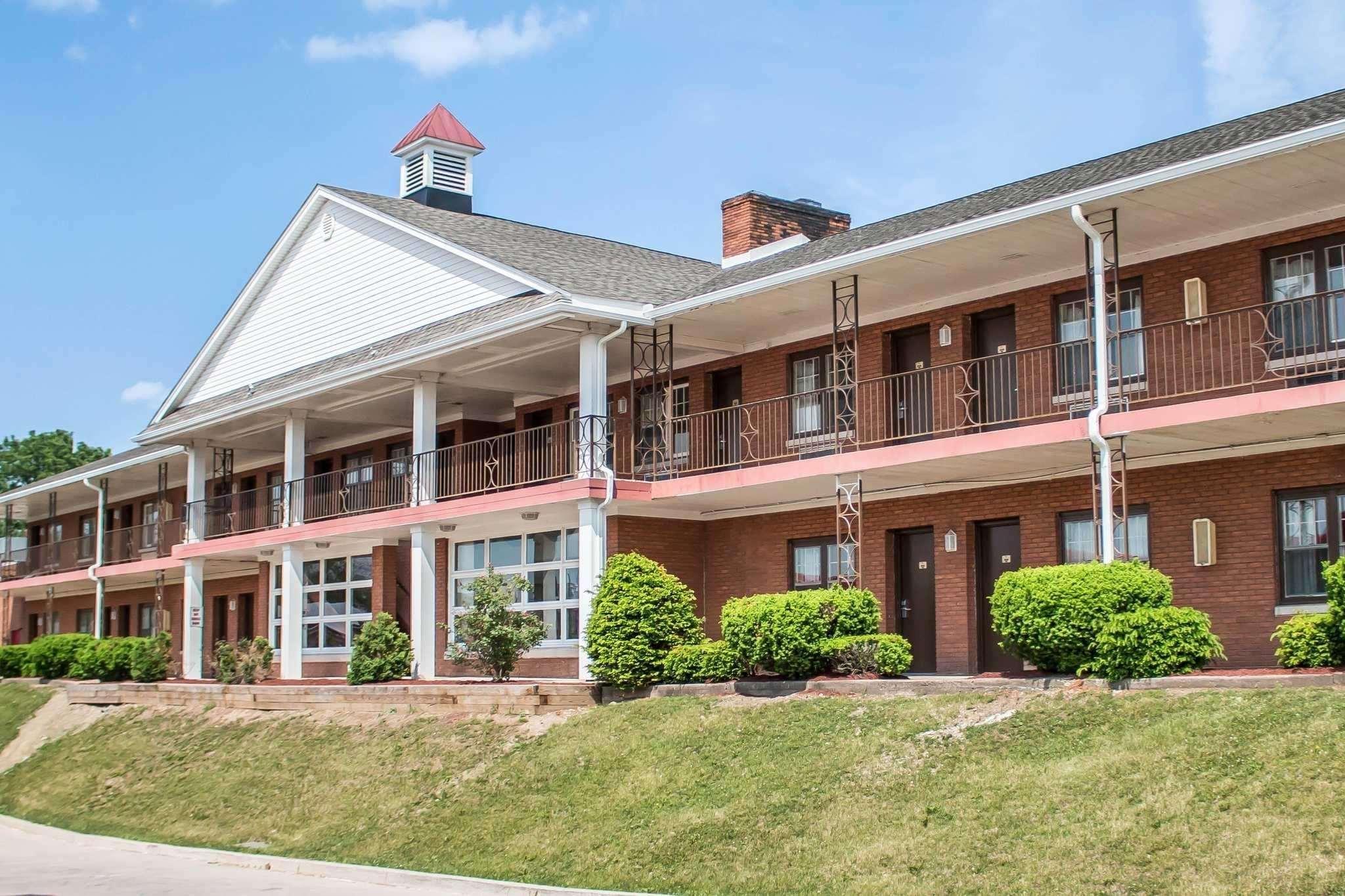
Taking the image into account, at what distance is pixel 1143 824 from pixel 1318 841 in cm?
133

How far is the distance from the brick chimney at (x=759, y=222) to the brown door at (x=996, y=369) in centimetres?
691

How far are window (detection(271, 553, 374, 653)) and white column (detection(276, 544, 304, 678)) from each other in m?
1.25

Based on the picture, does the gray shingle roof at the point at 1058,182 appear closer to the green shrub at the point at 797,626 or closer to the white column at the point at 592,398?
the white column at the point at 592,398

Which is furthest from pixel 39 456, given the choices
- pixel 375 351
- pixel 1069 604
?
pixel 1069 604

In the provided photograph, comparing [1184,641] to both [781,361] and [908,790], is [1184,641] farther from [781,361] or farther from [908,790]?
[781,361]

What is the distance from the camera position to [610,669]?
20031mm

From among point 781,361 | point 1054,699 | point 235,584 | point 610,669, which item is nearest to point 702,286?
point 781,361

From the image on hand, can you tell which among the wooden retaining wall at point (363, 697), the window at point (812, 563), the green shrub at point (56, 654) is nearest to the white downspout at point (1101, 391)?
the window at point (812, 563)

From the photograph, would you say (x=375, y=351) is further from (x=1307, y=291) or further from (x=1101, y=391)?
(x=1307, y=291)

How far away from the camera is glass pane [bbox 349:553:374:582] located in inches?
1221

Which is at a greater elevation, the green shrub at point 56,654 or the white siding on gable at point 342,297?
the white siding on gable at point 342,297

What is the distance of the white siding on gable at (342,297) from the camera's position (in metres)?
26.4

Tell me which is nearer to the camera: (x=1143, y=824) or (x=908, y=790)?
(x=1143, y=824)

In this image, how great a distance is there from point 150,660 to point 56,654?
18.0 feet
